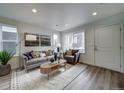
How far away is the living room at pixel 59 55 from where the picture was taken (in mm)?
2613

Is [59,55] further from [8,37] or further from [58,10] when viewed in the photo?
[8,37]

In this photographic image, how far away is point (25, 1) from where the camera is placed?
215 cm

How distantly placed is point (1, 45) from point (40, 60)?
184cm

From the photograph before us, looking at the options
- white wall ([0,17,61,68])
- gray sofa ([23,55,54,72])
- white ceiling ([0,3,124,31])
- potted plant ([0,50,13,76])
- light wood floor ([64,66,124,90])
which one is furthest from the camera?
white wall ([0,17,61,68])

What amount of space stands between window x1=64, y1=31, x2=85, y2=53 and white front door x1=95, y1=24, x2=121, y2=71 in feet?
3.43

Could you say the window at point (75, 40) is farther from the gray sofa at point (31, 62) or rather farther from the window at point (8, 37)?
the window at point (8, 37)

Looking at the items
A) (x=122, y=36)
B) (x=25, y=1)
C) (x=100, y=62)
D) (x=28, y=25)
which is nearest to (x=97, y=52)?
(x=100, y=62)

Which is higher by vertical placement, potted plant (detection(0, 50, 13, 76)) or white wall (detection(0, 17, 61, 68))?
white wall (detection(0, 17, 61, 68))

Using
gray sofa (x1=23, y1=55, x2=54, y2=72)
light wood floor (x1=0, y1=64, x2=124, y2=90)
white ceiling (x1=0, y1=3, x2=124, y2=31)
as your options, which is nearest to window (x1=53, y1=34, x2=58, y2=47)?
gray sofa (x1=23, y1=55, x2=54, y2=72)

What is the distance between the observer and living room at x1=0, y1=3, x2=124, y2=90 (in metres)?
2.61

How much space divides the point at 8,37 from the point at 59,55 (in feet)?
8.61

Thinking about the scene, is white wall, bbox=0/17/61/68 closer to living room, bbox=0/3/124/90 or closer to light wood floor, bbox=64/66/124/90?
living room, bbox=0/3/124/90

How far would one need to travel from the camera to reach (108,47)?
3.57 meters

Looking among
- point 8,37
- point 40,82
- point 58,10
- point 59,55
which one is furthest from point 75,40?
point 8,37
